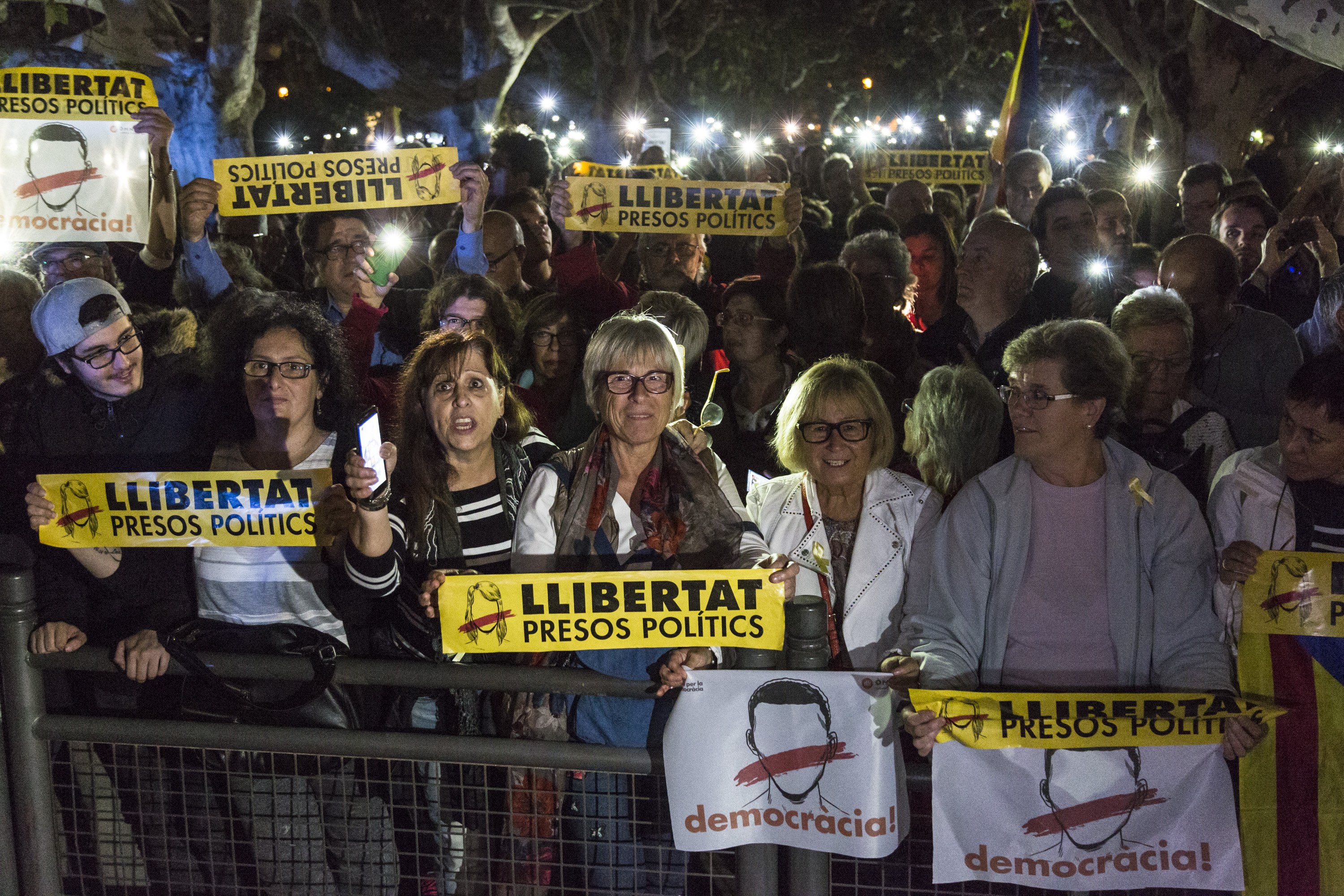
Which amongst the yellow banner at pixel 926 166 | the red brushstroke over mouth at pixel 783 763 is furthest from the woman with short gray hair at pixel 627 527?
the yellow banner at pixel 926 166

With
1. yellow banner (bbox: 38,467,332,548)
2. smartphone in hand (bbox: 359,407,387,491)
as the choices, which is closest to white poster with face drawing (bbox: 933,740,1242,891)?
smartphone in hand (bbox: 359,407,387,491)

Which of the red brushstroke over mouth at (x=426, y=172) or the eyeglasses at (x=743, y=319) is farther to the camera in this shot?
the red brushstroke over mouth at (x=426, y=172)

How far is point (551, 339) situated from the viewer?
520 cm

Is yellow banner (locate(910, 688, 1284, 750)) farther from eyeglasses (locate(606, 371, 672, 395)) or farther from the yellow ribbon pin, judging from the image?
eyeglasses (locate(606, 371, 672, 395))

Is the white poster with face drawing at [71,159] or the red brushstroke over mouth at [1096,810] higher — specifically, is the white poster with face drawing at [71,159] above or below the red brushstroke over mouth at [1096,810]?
above

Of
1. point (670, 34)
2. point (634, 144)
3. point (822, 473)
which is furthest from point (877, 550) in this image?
point (670, 34)

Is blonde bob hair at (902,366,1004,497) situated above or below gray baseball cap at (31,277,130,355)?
below

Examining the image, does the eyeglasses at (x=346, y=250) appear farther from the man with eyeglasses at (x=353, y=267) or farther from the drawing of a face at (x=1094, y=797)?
the drawing of a face at (x=1094, y=797)

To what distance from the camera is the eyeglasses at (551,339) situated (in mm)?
5191

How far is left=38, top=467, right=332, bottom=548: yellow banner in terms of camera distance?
3344mm

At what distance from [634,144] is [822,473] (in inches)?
366

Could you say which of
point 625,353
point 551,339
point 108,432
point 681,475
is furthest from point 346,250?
point 681,475

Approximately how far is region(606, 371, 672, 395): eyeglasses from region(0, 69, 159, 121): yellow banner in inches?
127

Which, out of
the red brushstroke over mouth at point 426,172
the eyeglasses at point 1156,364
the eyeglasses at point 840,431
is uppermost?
the red brushstroke over mouth at point 426,172
